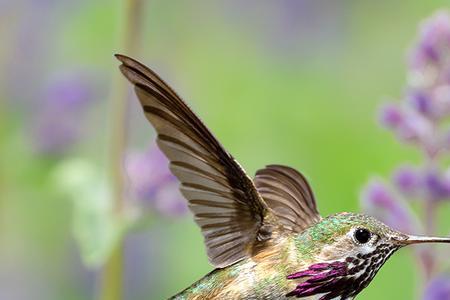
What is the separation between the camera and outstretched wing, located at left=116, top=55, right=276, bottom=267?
253cm

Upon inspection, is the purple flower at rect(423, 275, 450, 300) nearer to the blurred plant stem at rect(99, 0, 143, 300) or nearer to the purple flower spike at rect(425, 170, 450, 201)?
the purple flower spike at rect(425, 170, 450, 201)

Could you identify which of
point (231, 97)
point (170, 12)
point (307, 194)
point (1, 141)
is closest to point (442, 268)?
point (307, 194)

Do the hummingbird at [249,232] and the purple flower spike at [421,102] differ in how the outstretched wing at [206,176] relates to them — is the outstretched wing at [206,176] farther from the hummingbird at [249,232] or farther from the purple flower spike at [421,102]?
the purple flower spike at [421,102]

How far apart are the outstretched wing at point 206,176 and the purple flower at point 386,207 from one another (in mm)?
1020

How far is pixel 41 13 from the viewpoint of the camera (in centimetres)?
717

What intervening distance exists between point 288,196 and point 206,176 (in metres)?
0.31

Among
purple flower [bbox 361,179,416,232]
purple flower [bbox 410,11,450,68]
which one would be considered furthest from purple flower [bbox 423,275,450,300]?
purple flower [bbox 410,11,450,68]

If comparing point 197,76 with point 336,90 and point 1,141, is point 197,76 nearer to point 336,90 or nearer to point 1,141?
point 336,90

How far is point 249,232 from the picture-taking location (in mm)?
2744

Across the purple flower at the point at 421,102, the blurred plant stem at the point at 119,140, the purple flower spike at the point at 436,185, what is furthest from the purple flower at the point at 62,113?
the purple flower spike at the point at 436,185

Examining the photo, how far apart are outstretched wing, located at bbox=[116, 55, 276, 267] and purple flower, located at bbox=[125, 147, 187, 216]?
4.77 feet

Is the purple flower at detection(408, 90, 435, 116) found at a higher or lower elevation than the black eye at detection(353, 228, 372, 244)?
higher

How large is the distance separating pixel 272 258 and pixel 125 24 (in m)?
1.50

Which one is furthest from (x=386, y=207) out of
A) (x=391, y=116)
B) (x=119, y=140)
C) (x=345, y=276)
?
(x=345, y=276)
